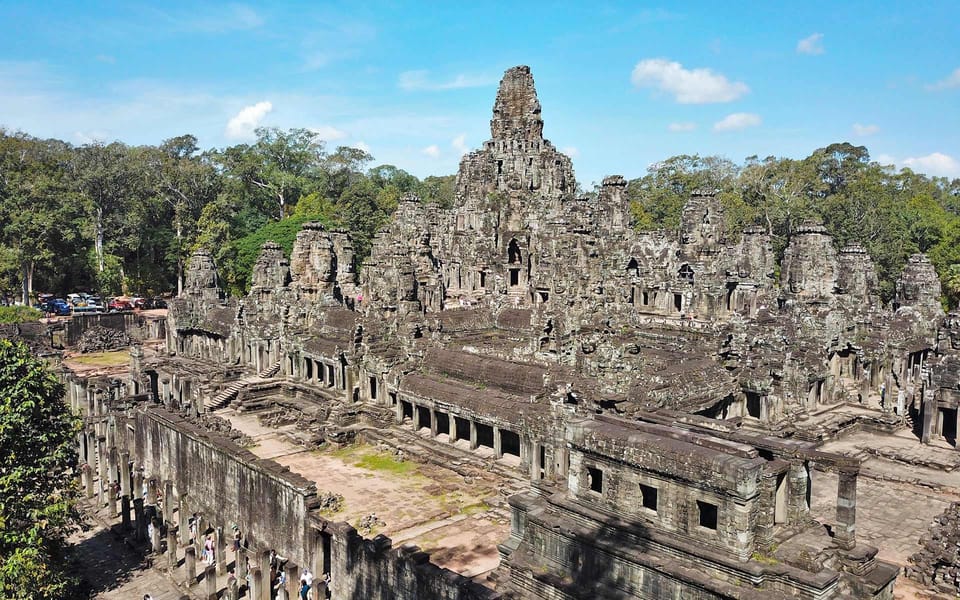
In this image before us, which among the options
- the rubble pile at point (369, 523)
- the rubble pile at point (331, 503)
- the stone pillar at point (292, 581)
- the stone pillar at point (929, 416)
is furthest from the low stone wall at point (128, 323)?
the stone pillar at point (929, 416)

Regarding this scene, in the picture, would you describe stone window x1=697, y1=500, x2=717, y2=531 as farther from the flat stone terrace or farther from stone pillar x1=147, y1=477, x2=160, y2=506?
stone pillar x1=147, y1=477, x2=160, y2=506

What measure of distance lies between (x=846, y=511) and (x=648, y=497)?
376cm

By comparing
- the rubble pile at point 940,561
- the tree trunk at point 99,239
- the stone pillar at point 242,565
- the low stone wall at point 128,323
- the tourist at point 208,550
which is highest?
the tree trunk at point 99,239

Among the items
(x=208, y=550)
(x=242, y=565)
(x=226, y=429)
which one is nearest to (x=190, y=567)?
(x=208, y=550)

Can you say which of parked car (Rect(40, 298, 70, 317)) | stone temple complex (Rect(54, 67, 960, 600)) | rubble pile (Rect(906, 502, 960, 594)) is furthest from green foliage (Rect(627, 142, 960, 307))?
parked car (Rect(40, 298, 70, 317))

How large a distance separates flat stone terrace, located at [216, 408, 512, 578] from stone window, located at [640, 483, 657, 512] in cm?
542

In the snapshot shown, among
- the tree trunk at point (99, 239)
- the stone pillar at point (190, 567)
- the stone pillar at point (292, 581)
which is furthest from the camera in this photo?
the tree trunk at point (99, 239)

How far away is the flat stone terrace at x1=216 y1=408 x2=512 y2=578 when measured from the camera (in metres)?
20.2

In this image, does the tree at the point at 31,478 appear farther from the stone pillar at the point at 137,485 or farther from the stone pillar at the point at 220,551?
the stone pillar at the point at 137,485

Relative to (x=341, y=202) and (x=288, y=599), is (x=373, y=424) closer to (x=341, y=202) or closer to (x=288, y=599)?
(x=288, y=599)

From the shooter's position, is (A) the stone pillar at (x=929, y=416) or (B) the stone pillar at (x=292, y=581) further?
(A) the stone pillar at (x=929, y=416)

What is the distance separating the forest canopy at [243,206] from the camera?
59781 mm

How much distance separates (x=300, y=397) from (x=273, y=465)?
55.4 feet

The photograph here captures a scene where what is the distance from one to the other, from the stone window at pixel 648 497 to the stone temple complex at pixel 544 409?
0.41ft
